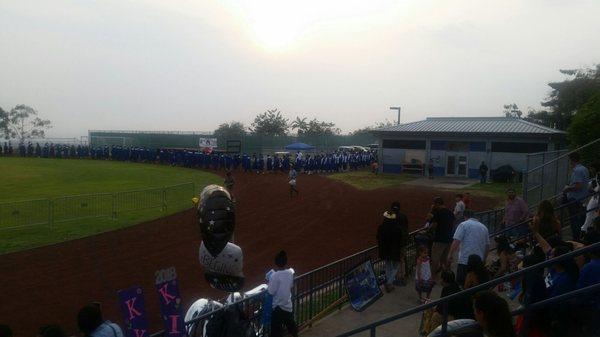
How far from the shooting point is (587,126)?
1750cm

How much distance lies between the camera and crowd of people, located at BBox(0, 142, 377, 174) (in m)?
41.3

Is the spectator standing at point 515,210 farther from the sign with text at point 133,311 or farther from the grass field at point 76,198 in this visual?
the grass field at point 76,198

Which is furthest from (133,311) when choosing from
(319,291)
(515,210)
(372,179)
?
(372,179)

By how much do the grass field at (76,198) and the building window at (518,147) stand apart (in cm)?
2014

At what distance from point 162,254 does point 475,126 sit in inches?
1232

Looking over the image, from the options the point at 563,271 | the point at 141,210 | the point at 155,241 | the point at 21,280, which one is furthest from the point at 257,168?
the point at 563,271

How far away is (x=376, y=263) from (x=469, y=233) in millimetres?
3074

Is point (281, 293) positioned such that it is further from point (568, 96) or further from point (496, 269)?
point (568, 96)

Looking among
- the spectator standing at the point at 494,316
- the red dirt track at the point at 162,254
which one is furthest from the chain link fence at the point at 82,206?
the spectator standing at the point at 494,316

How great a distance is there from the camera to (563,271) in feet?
16.2

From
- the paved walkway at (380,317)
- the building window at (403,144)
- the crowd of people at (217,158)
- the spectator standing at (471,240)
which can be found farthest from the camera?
the crowd of people at (217,158)

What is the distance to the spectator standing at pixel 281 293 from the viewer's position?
24.3 feet

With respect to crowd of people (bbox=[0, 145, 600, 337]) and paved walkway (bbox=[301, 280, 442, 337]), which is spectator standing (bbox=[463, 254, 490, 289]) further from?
paved walkway (bbox=[301, 280, 442, 337])

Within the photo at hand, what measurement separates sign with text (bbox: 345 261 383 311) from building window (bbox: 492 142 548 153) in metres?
29.7
